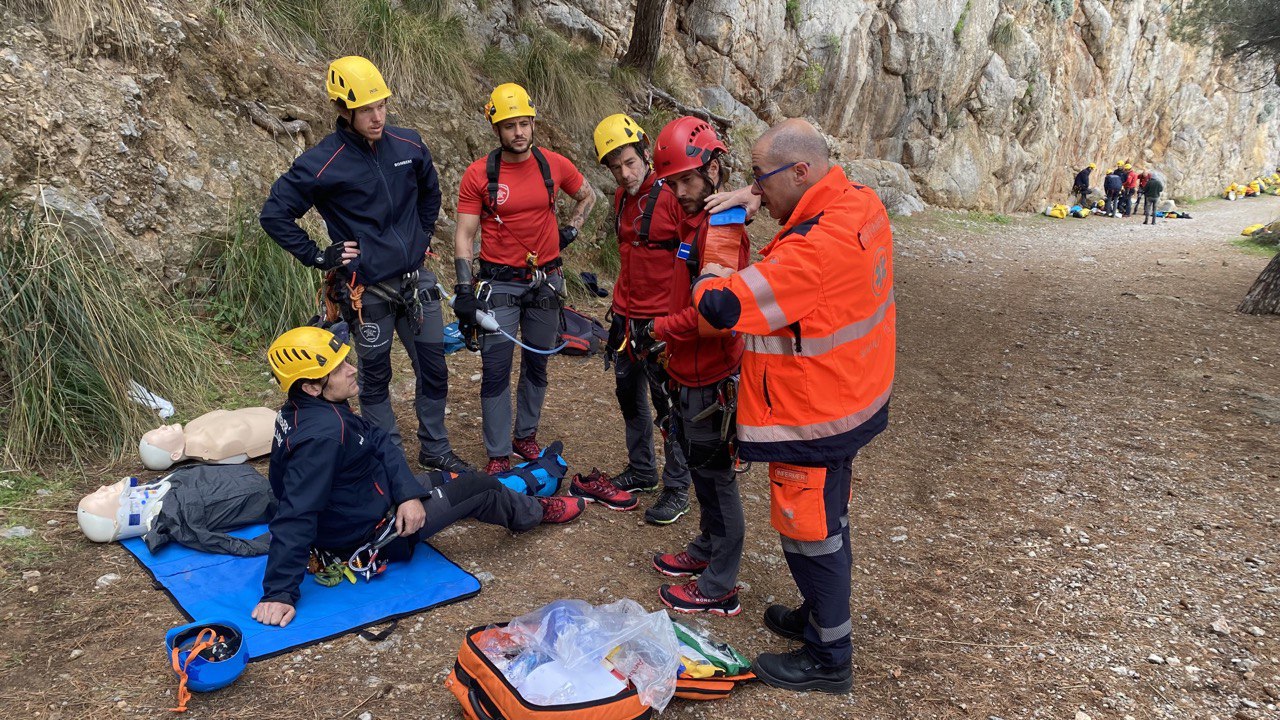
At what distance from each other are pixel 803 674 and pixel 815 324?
1351 millimetres

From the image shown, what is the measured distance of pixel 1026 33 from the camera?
71.8 feet

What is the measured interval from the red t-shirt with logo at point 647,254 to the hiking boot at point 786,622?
1.52 meters

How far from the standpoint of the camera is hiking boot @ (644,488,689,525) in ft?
14.2

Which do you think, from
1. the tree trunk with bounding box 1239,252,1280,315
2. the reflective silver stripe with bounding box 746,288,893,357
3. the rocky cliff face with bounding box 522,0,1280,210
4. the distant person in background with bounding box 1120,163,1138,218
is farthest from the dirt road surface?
the distant person in background with bounding box 1120,163,1138,218

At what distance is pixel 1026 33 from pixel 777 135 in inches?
912

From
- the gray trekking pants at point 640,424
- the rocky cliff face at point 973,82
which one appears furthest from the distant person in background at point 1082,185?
the gray trekking pants at point 640,424

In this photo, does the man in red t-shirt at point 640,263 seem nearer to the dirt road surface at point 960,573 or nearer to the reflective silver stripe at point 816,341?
the dirt road surface at point 960,573

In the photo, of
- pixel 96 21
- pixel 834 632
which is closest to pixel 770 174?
pixel 834 632

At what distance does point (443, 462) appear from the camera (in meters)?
4.87

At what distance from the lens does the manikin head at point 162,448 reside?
4523mm

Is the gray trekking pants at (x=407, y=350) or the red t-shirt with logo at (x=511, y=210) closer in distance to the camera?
the gray trekking pants at (x=407, y=350)

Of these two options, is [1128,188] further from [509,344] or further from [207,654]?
[207,654]

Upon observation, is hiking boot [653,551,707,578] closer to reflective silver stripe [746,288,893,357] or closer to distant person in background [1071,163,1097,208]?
reflective silver stripe [746,288,893,357]

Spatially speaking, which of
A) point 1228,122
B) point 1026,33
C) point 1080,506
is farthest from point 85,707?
point 1228,122
